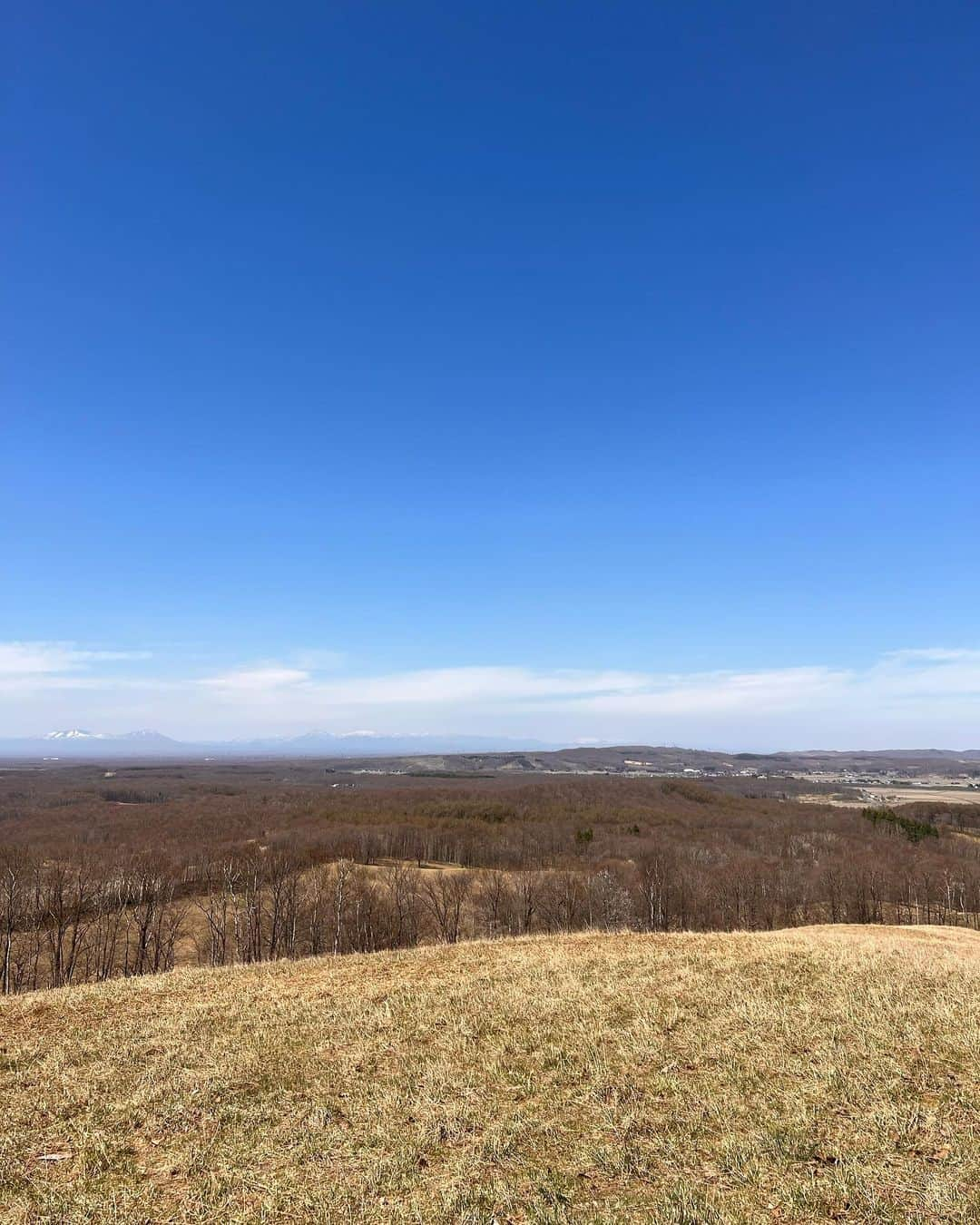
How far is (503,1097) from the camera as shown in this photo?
39.7 ft

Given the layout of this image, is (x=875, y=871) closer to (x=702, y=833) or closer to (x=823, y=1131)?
(x=702, y=833)

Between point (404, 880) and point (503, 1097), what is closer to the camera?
point (503, 1097)

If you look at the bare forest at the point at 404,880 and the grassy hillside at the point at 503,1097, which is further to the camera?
the bare forest at the point at 404,880

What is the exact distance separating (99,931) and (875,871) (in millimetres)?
96891

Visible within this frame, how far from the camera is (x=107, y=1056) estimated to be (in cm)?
1402

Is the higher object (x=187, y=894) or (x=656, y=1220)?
(x=656, y=1220)

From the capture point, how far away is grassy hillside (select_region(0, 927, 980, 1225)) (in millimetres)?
9203

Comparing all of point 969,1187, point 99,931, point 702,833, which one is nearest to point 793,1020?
point 969,1187

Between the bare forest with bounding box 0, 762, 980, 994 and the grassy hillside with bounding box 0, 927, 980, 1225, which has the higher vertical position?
the grassy hillside with bounding box 0, 927, 980, 1225

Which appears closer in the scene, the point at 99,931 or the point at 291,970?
the point at 291,970

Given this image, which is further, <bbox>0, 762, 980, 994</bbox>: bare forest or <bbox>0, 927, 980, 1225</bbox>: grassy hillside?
<bbox>0, 762, 980, 994</bbox>: bare forest

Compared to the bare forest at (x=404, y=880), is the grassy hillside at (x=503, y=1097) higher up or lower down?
higher up

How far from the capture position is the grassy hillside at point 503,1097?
9.20 metres

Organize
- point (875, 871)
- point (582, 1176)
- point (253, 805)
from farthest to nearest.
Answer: point (253, 805) < point (875, 871) < point (582, 1176)
